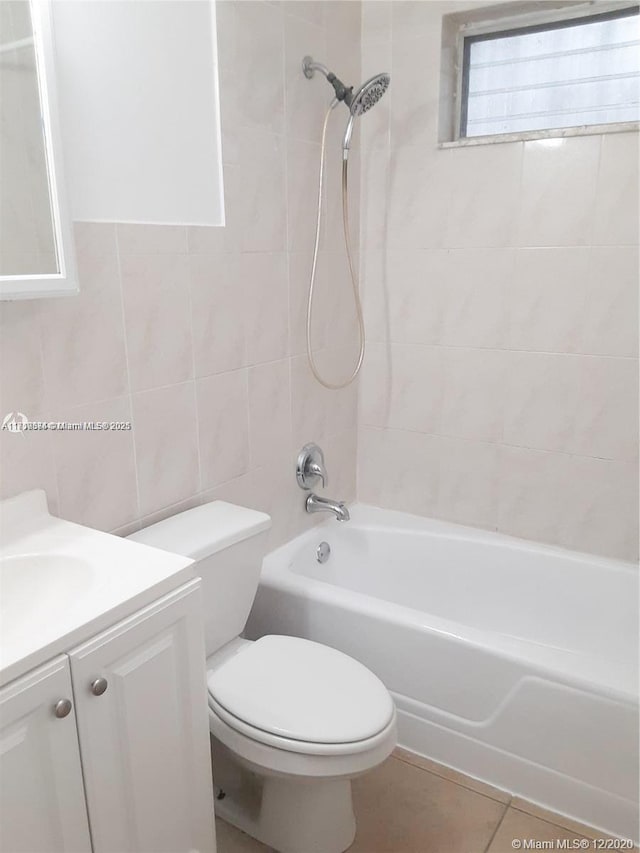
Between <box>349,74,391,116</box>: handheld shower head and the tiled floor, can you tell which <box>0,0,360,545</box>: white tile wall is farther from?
the tiled floor

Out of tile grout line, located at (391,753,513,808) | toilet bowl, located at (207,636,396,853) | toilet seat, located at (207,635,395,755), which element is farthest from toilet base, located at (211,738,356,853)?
tile grout line, located at (391,753,513,808)

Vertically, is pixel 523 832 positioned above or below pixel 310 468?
below

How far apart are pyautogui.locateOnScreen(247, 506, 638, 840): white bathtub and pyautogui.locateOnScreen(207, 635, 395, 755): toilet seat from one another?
290mm

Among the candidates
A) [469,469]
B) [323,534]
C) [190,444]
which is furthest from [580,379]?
[190,444]

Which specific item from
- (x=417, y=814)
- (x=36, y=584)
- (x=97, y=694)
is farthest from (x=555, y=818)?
(x=36, y=584)

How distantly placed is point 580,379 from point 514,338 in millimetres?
256

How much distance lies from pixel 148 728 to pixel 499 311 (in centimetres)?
169

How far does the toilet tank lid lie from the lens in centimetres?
156

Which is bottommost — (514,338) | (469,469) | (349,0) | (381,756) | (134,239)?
(381,756)

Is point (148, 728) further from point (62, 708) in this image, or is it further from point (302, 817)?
point (302, 817)

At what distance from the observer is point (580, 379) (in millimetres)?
2123

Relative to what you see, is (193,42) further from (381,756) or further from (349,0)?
(381,756)

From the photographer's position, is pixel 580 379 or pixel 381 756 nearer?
pixel 381 756

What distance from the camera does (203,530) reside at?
1.64m
